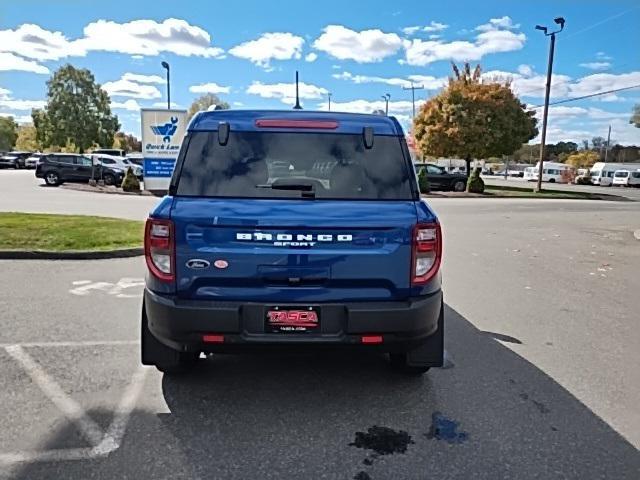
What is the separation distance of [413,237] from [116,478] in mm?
2085

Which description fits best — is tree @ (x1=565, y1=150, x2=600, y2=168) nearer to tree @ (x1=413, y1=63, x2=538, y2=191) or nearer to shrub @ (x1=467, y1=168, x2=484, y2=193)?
tree @ (x1=413, y1=63, x2=538, y2=191)

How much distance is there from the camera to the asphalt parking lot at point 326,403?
2863mm

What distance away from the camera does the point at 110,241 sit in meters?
9.55

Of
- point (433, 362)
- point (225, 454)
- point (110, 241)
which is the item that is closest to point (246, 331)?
point (225, 454)

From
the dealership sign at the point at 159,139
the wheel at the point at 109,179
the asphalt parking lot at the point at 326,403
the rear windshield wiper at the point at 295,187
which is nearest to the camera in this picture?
the asphalt parking lot at the point at 326,403

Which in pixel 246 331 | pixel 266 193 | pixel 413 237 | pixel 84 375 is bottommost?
pixel 84 375

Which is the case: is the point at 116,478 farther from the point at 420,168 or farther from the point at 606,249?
the point at 420,168


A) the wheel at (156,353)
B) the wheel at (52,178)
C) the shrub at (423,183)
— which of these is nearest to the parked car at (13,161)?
the wheel at (52,178)

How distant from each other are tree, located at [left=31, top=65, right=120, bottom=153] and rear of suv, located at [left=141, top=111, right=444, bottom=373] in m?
63.2

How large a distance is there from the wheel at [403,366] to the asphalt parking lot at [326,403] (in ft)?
0.24

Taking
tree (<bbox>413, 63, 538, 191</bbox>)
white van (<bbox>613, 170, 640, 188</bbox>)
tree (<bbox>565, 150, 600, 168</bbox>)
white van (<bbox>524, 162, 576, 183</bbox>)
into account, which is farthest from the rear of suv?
tree (<bbox>565, 150, 600, 168</bbox>)

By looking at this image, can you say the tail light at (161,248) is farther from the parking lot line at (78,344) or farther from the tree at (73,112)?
the tree at (73,112)

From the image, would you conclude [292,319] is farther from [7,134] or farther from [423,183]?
[7,134]

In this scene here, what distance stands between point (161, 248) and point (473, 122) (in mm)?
31579
